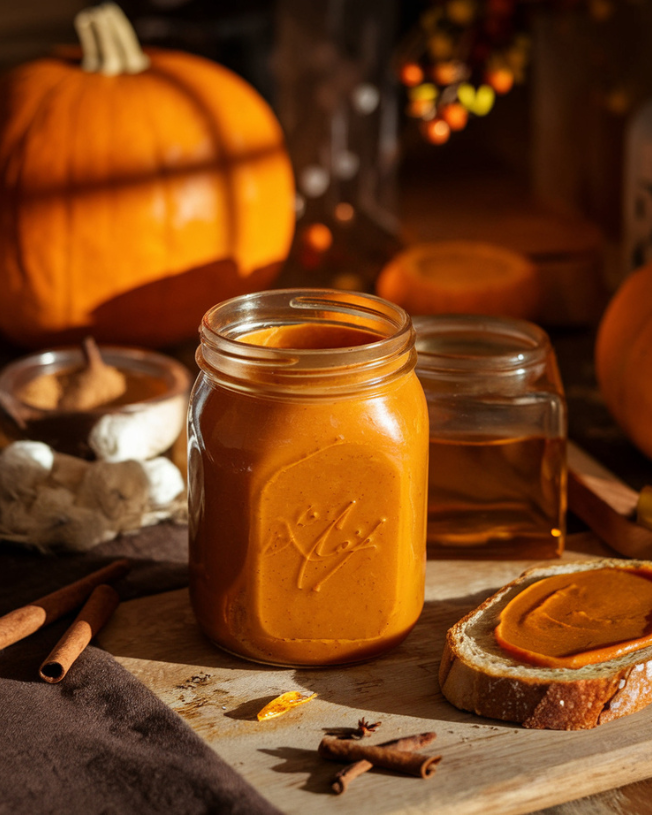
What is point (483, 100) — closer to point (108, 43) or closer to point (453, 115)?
point (453, 115)

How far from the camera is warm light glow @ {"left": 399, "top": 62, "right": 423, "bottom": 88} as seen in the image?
231 cm

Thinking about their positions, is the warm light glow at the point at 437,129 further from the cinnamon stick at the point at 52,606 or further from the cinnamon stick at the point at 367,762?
the cinnamon stick at the point at 367,762

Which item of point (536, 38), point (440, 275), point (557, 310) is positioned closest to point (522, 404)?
point (440, 275)

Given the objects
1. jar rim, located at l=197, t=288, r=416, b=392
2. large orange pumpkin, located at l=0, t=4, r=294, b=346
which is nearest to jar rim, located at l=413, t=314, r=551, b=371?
jar rim, located at l=197, t=288, r=416, b=392

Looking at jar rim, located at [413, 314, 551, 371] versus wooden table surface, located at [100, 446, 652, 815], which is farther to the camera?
jar rim, located at [413, 314, 551, 371]

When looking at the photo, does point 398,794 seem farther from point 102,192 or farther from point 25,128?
point 25,128

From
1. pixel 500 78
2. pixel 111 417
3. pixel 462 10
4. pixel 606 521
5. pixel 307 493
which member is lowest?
pixel 606 521

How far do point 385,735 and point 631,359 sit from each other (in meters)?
0.91

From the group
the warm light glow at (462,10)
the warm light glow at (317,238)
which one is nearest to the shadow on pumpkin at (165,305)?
the warm light glow at (317,238)

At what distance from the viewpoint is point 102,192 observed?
6.99 ft

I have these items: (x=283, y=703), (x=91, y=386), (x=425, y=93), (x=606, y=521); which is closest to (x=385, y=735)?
(x=283, y=703)

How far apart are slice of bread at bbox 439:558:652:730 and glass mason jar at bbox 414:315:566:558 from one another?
0.35m

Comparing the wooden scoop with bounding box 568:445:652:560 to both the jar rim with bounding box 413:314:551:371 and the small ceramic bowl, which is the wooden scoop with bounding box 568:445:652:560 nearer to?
the jar rim with bounding box 413:314:551:371

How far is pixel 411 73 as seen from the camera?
2.31m
